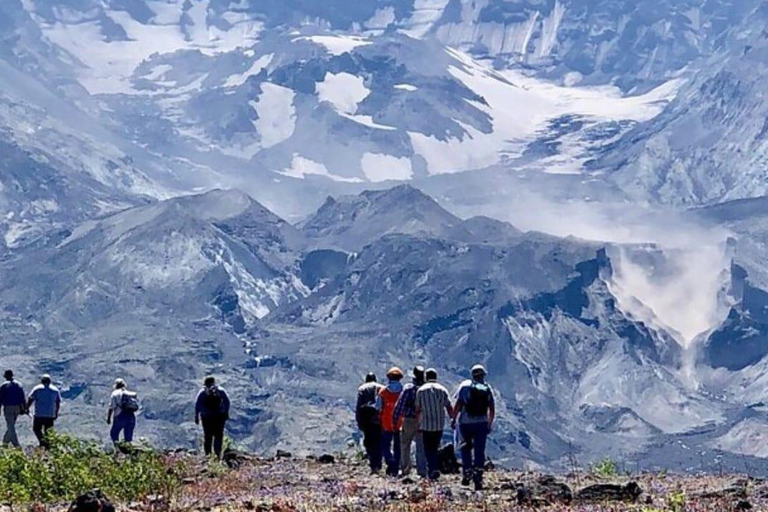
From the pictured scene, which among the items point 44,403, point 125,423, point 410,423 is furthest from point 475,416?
point 44,403

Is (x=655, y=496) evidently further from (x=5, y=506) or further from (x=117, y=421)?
(x=117, y=421)

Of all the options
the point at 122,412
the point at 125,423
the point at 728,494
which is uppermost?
the point at 122,412

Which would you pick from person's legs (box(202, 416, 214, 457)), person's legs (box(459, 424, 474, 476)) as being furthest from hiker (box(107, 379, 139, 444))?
person's legs (box(459, 424, 474, 476))

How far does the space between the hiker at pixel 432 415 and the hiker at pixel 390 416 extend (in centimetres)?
227

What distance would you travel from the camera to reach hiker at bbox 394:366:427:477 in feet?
144

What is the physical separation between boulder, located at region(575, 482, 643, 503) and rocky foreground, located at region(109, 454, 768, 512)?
0.02 metres

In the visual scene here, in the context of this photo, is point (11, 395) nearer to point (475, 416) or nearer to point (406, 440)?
point (406, 440)

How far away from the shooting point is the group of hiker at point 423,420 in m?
40.3

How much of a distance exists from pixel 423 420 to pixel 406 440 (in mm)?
2549

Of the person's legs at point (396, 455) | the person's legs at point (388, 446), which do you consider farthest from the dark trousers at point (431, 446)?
the person's legs at point (388, 446)

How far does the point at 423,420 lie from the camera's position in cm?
4262

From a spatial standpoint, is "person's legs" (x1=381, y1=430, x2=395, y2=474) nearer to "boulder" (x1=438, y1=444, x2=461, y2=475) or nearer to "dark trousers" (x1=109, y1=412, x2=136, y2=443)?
"boulder" (x1=438, y1=444, x2=461, y2=475)

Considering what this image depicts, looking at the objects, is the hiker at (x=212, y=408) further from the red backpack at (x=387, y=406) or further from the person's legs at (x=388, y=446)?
the red backpack at (x=387, y=406)

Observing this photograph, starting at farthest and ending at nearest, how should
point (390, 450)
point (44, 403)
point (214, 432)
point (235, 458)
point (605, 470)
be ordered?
point (44, 403) < point (214, 432) < point (235, 458) < point (390, 450) < point (605, 470)
